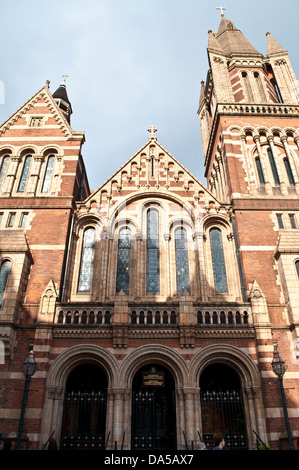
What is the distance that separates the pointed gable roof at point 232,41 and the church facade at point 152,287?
5309 mm

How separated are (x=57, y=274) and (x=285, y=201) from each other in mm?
11896

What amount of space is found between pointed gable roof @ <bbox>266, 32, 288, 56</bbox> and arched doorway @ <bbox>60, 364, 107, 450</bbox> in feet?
80.1

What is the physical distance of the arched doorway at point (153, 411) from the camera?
1358cm

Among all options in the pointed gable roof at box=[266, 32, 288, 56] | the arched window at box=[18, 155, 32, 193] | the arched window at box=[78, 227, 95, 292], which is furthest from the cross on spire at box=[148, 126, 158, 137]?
the pointed gable roof at box=[266, 32, 288, 56]

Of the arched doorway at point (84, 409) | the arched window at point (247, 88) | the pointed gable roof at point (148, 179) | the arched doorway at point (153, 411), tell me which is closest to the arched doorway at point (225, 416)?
the arched doorway at point (153, 411)

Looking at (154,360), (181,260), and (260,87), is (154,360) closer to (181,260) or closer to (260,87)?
(181,260)

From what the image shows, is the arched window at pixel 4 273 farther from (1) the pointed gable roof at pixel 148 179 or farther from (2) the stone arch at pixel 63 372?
(1) the pointed gable roof at pixel 148 179

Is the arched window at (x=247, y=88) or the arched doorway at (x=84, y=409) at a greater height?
the arched window at (x=247, y=88)

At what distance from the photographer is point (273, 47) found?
86.4 feet

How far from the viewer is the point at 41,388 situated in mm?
13289

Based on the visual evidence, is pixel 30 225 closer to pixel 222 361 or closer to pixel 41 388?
pixel 41 388

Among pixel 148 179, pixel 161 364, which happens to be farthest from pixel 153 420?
pixel 148 179

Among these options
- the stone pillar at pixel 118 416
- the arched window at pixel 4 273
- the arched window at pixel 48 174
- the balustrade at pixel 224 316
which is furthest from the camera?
the arched window at pixel 48 174
